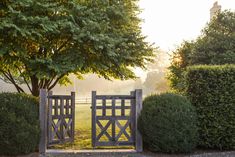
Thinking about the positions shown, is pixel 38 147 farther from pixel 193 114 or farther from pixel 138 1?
pixel 138 1

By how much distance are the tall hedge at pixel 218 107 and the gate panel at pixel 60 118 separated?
4207mm

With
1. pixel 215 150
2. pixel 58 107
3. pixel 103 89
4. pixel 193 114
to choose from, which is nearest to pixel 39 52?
pixel 58 107

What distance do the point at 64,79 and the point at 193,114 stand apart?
6.72 meters

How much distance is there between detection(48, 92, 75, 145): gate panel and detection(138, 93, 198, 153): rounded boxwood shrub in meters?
2.73

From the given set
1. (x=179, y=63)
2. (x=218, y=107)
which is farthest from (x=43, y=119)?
(x=179, y=63)

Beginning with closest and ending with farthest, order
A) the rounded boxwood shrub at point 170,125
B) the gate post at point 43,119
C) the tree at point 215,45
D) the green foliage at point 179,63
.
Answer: the rounded boxwood shrub at point 170,125 → the gate post at point 43,119 → the tree at point 215,45 → the green foliage at point 179,63

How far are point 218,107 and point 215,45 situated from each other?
542cm

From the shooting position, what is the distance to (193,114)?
8633 millimetres

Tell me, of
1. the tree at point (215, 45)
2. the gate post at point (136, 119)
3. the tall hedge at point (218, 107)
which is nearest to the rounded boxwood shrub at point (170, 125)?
the gate post at point (136, 119)

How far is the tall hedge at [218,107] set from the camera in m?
8.74

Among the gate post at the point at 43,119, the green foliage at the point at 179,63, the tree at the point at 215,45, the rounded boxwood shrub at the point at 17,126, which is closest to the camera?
the rounded boxwood shrub at the point at 17,126

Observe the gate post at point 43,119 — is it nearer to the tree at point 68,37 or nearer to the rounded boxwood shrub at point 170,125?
the tree at point 68,37

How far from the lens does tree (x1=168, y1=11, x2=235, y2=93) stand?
13164 mm

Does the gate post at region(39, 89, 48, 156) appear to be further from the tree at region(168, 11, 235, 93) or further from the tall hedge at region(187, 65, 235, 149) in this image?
the tree at region(168, 11, 235, 93)
